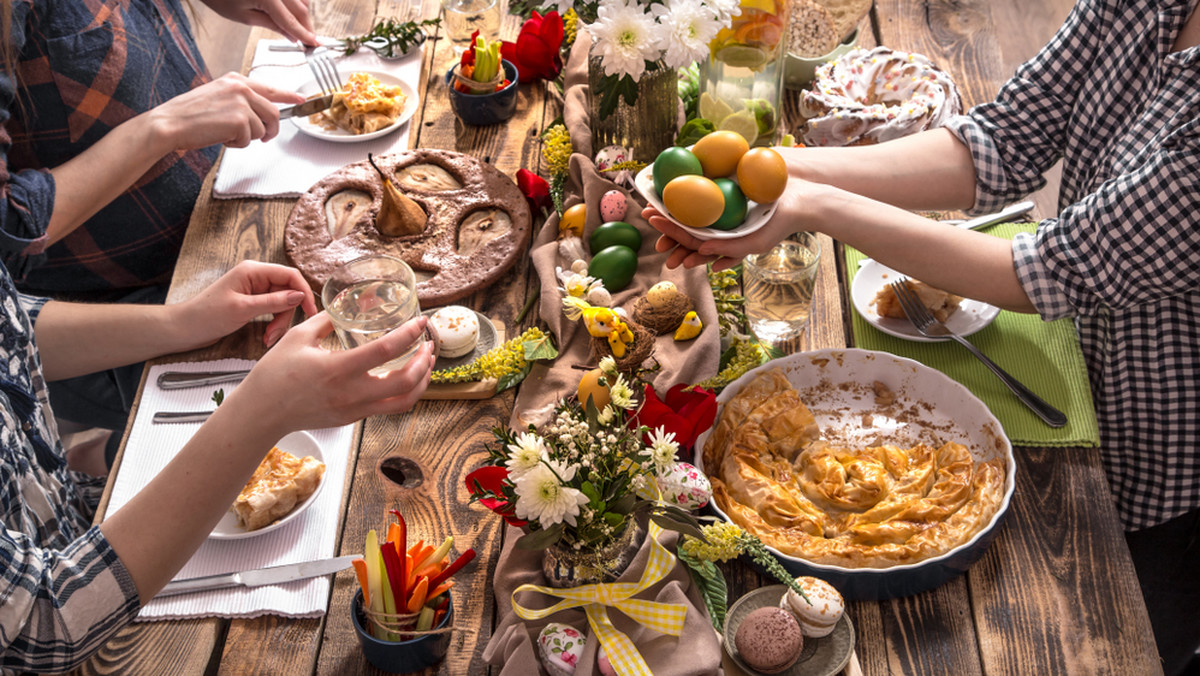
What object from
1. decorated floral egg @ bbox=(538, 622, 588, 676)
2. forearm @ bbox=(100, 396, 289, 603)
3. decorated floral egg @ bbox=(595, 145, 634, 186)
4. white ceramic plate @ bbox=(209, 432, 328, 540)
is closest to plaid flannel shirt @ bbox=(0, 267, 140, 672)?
forearm @ bbox=(100, 396, 289, 603)

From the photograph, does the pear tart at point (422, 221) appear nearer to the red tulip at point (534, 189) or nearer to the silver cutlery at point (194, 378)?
the red tulip at point (534, 189)

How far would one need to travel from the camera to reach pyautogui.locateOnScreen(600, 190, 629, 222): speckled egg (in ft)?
4.73

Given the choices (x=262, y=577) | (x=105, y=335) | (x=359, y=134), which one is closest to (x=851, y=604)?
(x=262, y=577)

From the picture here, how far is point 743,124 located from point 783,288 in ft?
1.23

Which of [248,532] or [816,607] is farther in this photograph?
[248,532]

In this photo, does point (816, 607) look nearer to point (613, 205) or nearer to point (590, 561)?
point (590, 561)

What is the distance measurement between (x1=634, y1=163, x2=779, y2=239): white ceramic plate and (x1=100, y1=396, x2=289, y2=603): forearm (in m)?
0.60

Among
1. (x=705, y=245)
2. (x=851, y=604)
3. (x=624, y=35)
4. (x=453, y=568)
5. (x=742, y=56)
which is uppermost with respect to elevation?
(x=624, y=35)

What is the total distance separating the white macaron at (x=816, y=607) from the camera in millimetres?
930

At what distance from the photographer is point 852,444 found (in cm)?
119

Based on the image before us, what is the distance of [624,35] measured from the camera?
1.28 metres

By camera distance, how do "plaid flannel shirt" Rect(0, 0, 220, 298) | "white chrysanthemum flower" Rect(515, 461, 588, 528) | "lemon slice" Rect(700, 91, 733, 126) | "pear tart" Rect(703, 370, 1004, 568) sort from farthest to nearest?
"lemon slice" Rect(700, 91, 733, 126) < "plaid flannel shirt" Rect(0, 0, 220, 298) < "pear tart" Rect(703, 370, 1004, 568) < "white chrysanthemum flower" Rect(515, 461, 588, 528)

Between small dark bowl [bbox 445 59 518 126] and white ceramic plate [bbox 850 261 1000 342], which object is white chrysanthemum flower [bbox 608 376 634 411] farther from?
small dark bowl [bbox 445 59 518 126]

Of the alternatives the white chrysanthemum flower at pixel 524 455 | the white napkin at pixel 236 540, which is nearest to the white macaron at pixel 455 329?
the white napkin at pixel 236 540
